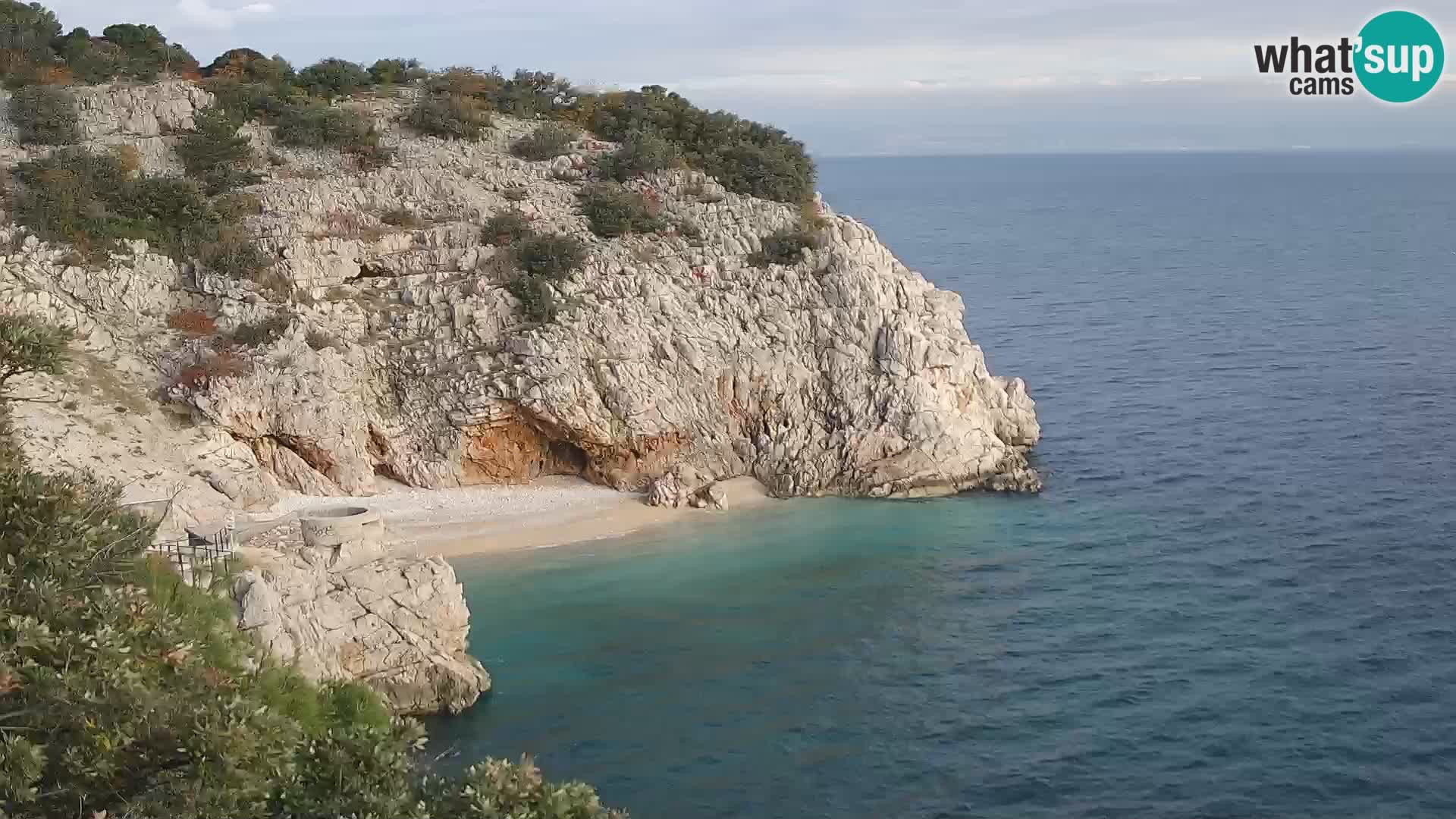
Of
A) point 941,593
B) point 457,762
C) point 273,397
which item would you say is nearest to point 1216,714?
point 941,593

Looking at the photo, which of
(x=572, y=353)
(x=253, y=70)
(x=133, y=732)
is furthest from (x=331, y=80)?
(x=133, y=732)

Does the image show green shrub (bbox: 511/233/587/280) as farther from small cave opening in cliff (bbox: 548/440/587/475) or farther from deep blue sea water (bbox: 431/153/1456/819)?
deep blue sea water (bbox: 431/153/1456/819)

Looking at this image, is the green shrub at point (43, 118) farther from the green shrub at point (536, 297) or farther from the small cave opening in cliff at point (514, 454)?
the small cave opening in cliff at point (514, 454)

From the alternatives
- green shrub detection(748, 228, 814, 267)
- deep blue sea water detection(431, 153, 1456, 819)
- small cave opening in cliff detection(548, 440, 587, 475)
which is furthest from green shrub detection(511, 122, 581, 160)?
deep blue sea water detection(431, 153, 1456, 819)

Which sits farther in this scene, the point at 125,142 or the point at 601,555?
the point at 125,142

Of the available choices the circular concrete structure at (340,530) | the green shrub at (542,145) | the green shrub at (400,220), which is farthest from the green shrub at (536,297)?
the circular concrete structure at (340,530)

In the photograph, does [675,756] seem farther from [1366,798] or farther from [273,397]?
[273,397]

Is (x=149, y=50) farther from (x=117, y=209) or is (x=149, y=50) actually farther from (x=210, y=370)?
(x=210, y=370)

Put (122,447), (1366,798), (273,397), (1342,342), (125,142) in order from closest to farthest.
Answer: (1366,798) < (122,447) < (273,397) < (125,142) < (1342,342)
